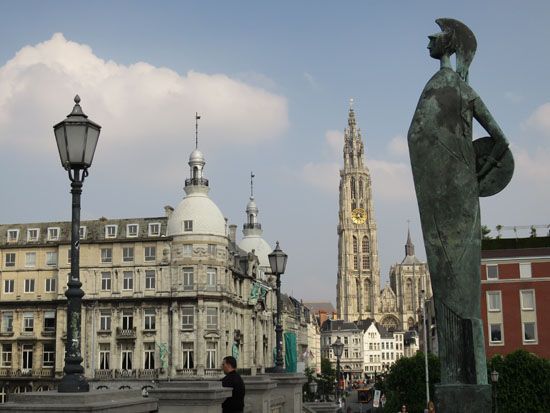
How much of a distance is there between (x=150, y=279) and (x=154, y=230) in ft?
14.7

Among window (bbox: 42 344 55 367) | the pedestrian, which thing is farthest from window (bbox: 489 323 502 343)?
the pedestrian

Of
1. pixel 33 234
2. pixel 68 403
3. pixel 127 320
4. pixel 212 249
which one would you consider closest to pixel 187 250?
pixel 212 249

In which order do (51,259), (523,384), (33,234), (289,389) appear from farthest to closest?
1. (33,234)
2. (51,259)
3. (523,384)
4. (289,389)

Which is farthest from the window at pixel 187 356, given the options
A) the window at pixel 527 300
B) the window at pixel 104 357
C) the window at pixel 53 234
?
the window at pixel 527 300

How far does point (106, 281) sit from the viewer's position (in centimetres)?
6781

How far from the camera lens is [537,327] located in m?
48.2

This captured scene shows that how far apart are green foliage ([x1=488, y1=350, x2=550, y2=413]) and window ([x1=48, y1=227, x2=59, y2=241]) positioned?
44390 millimetres

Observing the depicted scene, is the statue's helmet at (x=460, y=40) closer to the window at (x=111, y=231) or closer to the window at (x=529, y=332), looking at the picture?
the window at (x=529, y=332)

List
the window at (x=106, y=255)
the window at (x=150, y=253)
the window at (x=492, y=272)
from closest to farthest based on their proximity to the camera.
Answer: the window at (x=492, y=272)
the window at (x=150, y=253)
the window at (x=106, y=255)

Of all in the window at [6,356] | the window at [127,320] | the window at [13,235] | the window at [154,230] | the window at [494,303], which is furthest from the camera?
the window at [13,235]

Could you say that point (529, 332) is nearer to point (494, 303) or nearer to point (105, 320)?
point (494, 303)

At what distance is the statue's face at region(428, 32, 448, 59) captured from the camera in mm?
9453

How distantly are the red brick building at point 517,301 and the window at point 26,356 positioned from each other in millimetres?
41788

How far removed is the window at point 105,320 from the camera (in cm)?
6712
